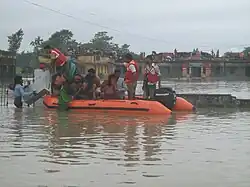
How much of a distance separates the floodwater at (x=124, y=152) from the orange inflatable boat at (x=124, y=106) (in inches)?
52.1

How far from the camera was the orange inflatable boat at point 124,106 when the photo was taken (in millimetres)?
16438

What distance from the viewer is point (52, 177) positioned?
277 inches

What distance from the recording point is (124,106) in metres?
16.6

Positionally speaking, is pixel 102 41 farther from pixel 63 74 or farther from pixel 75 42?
pixel 63 74

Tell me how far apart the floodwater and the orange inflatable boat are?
4.34 ft

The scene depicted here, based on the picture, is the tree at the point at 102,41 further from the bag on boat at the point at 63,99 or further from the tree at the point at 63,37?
the bag on boat at the point at 63,99

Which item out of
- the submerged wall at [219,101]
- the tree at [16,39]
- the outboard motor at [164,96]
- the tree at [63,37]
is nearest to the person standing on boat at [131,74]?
the outboard motor at [164,96]

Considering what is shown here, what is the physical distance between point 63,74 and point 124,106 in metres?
2.80

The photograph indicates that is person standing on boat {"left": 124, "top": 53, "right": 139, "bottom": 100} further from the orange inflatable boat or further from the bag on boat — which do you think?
the bag on boat

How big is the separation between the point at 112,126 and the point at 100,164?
5.23 metres

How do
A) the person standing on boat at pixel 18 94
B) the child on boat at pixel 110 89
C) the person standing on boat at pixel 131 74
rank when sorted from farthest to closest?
the person standing on boat at pixel 18 94
the child on boat at pixel 110 89
the person standing on boat at pixel 131 74

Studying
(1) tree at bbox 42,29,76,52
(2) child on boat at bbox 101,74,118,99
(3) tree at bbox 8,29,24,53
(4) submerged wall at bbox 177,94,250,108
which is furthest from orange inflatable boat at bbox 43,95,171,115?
(1) tree at bbox 42,29,76,52

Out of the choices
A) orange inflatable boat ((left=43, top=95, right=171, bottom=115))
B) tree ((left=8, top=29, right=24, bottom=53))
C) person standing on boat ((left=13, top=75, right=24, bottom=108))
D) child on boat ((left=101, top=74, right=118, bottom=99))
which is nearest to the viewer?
orange inflatable boat ((left=43, top=95, right=171, bottom=115))

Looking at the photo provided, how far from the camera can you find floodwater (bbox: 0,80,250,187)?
7035 millimetres
